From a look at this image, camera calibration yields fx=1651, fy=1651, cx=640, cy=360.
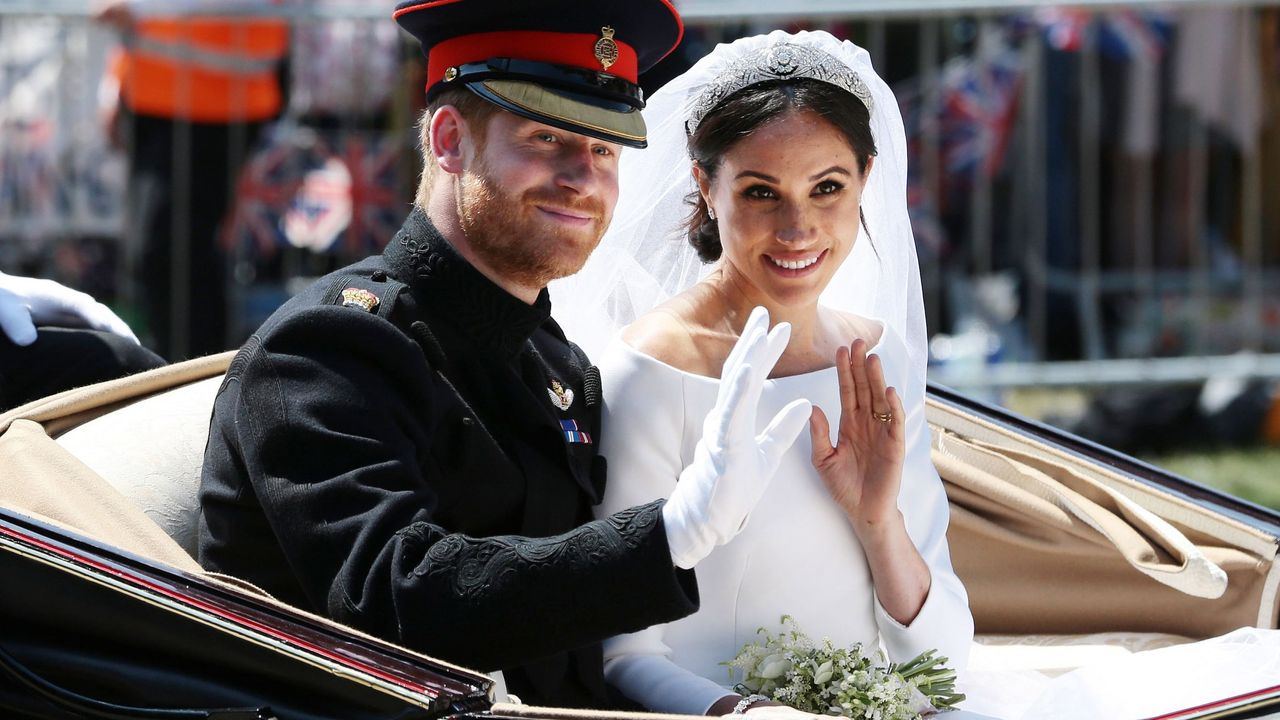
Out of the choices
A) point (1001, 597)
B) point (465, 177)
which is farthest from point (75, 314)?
point (1001, 597)

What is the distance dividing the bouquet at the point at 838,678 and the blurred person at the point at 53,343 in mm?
1220

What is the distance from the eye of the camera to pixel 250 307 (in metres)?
6.77

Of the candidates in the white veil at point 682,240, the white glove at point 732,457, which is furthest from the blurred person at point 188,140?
the white glove at point 732,457

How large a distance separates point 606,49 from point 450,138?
259 millimetres

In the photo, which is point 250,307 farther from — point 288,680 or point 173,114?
point 288,680

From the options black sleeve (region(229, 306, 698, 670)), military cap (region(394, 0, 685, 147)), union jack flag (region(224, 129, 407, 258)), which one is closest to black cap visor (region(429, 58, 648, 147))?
military cap (region(394, 0, 685, 147))

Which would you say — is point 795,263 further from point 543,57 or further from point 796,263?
point 543,57

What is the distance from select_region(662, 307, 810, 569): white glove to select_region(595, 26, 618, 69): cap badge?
56 centimetres

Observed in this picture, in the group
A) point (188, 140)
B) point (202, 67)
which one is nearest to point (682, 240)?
point (202, 67)

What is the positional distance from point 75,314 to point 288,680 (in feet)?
4.01

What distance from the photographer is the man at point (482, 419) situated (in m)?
1.99

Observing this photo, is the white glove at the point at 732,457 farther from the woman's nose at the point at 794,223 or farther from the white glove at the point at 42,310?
the white glove at the point at 42,310

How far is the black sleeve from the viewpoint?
6.52 feet

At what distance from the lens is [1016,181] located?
22.7ft
